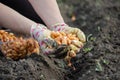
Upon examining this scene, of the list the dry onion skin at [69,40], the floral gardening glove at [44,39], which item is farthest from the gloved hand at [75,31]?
the floral gardening glove at [44,39]

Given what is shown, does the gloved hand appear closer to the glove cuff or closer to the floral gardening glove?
the glove cuff

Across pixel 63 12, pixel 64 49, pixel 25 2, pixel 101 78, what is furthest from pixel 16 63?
pixel 63 12

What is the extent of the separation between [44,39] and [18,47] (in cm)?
26

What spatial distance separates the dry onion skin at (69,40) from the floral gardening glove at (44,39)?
0.05m

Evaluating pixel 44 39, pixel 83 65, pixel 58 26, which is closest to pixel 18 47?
pixel 44 39

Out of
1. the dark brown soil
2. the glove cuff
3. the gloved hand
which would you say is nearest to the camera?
the dark brown soil

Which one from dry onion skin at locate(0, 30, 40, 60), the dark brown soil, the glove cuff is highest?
the glove cuff

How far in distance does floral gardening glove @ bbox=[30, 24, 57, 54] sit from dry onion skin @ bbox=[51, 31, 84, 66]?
5cm

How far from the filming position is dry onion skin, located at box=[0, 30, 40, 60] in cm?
361

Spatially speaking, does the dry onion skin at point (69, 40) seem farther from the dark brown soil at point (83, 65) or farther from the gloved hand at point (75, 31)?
the dark brown soil at point (83, 65)

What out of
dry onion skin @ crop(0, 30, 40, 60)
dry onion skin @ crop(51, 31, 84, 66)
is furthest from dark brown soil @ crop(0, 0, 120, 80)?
dry onion skin @ crop(51, 31, 84, 66)

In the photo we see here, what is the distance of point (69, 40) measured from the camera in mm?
3498

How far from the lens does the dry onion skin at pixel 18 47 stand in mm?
3612

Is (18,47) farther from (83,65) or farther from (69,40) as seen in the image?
(83,65)
